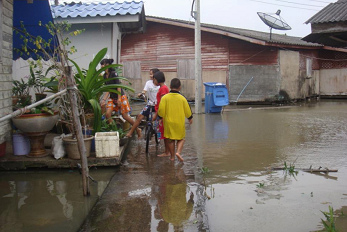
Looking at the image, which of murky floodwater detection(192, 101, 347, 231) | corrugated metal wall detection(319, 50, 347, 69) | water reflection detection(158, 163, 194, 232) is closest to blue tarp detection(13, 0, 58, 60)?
water reflection detection(158, 163, 194, 232)

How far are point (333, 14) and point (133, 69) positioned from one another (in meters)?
19.1

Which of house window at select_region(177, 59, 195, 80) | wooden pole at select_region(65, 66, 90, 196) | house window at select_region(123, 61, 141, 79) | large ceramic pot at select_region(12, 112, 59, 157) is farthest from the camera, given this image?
house window at select_region(123, 61, 141, 79)

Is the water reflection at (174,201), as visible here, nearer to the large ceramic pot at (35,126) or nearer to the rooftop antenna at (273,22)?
the large ceramic pot at (35,126)

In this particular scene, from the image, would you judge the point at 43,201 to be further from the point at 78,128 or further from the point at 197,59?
the point at 197,59

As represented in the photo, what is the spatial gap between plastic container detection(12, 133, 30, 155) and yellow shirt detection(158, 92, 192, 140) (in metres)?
2.36

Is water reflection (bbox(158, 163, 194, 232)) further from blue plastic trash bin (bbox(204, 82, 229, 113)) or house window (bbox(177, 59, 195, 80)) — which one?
house window (bbox(177, 59, 195, 80))

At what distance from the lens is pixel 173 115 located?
22.6ft

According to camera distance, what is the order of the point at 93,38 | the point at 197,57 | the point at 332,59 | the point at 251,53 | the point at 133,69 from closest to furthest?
the point at 93,38
the point at 197,57
the point at 251,53
the point at 133,69
the point at 332,59

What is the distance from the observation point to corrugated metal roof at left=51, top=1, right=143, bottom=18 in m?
10.8

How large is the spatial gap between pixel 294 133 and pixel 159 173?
17.1 feet

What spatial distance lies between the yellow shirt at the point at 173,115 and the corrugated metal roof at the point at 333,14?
9.70ft

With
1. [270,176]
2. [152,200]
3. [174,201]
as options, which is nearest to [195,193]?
[174,201]

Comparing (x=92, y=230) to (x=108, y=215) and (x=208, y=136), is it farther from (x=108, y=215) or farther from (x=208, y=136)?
(x=208, y=136)

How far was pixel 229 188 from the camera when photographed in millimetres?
5258
